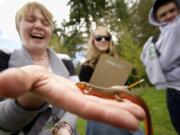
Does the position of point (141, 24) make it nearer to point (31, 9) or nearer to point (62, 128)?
point (31, 9)

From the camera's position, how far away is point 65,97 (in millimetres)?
700

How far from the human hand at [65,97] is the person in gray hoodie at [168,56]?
182cm

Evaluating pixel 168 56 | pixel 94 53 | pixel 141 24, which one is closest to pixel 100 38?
pixel 94 53

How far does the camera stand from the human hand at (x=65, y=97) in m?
0.67

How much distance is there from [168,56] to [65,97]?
6.28 feet

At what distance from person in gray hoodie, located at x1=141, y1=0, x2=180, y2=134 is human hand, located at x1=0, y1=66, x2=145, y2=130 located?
182 cm

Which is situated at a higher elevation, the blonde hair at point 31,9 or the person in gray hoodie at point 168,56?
the blonde hair at point 31,9

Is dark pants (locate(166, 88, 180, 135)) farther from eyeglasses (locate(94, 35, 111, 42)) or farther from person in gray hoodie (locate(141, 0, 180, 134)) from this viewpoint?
eyeglasses (locate(94, 35, 111, 42))

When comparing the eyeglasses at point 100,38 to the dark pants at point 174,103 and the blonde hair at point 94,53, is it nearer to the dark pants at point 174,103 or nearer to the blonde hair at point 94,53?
the blonde hair at point 94,53

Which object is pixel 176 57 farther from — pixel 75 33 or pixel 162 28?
pixel 75 33

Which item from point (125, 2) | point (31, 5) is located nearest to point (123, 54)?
point (125, 2)

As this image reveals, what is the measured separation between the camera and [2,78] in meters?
0.68

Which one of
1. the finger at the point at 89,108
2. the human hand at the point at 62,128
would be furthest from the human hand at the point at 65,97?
the human hand at the point at 62,128

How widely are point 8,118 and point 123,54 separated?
47.4 feet
